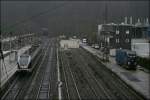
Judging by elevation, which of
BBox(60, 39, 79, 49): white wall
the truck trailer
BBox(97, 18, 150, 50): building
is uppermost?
BBox(97, 18, 150, 50): building

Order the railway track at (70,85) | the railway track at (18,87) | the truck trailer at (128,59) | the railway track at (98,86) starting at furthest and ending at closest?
Answer: the truck trailer at (128,59)
the railway track at (18,87)
the railway track at (98,86)
the railway track at (70,85)

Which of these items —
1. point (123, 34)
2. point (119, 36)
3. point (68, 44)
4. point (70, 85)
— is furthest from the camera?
point (68, 44)

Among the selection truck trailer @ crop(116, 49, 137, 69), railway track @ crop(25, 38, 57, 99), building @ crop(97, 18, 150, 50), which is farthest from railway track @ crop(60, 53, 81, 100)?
building @ crop(97, 18, 150, 50)

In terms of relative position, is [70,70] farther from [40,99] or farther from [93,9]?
[93,9]

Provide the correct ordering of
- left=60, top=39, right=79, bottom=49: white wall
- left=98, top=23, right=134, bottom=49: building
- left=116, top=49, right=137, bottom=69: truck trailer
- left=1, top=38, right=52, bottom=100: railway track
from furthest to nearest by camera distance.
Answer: left=60, top=39, right=79, bottom=49: white wall → left=98, top=23, right=134, bottom=49: building → left=116, top=49, right=137, bottom=69: truck trailer → left=1, top=38, right=52, bottom=100: railway track

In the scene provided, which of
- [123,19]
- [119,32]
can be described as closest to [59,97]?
[119,32]

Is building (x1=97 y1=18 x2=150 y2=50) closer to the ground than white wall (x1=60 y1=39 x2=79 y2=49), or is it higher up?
higher up

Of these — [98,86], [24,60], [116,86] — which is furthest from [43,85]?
[116,86]

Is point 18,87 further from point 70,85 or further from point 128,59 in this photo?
point 128,59

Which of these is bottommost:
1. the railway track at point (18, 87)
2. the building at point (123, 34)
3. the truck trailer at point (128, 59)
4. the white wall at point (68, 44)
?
the railway track at point (18, 87)

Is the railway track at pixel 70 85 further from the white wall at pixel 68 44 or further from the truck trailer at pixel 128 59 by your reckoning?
the white wall at pixel 68 44

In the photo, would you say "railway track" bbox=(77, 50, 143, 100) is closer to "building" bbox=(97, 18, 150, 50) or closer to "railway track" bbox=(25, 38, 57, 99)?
"railway track" bbox=(25, 38, 57, 99)

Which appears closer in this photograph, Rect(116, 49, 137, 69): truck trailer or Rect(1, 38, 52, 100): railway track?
Rect(1, 38, 52, 100): railway track

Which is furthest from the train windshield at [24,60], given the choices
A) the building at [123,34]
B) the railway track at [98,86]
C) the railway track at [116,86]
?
the building at [123,34]
